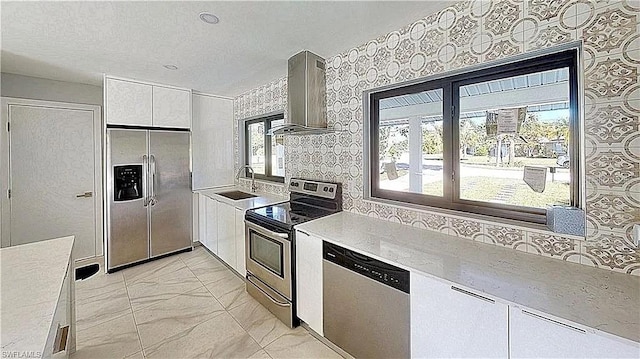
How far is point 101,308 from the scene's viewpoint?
8.25ft

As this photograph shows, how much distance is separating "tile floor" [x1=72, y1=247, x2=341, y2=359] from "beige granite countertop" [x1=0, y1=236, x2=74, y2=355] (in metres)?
0.95

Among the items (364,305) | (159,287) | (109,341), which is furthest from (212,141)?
(364,305)

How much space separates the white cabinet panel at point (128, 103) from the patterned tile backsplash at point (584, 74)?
8.98ft

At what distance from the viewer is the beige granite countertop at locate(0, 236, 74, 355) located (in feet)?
2.65

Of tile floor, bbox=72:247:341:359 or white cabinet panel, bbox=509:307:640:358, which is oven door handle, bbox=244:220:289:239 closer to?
tile floor, bbox=72:247:341:359

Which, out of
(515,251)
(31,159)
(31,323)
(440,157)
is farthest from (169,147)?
(515,251)

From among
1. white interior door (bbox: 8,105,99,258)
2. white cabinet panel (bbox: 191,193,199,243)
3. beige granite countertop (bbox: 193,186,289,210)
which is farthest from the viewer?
white cabinet panel (bbox: 191,193,199,243)

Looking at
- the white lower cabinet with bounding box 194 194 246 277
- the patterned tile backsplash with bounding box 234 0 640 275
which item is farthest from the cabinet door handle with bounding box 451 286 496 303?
the white lower cabinet with bounding box 194 194 246 277

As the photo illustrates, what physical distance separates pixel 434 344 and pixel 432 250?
483 millimetres

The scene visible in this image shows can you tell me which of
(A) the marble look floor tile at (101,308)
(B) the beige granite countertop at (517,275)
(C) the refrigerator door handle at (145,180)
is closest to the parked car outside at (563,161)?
(B) the beige granite countertop at (517,275)

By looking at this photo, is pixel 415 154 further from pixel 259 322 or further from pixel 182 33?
pixel 182 33

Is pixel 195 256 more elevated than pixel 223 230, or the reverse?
pixel 223 230

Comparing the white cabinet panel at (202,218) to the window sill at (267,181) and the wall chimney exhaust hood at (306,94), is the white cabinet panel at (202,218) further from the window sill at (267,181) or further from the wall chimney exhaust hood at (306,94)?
the wall chimney exhaust hood at (306,94)

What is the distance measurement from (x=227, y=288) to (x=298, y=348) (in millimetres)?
1236
